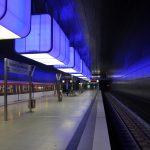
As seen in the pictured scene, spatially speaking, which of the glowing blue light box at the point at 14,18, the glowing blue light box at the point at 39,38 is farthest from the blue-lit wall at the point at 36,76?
the glowing blue light box at the point at 14,18

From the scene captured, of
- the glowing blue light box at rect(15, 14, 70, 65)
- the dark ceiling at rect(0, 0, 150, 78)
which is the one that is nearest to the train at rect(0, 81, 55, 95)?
the dark ceiling at rect(0, 0, 150, 78)

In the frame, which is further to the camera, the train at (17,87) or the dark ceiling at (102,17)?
the train at (17,87)

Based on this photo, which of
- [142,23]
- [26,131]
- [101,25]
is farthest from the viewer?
[101,25]

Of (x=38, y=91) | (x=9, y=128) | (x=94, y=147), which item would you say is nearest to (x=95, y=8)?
(x=9, y=128)

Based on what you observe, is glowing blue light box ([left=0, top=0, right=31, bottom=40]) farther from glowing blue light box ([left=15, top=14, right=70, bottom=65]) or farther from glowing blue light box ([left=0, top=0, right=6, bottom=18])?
glowing blue light box ([left=15, top=14, right=70, bottom=65])

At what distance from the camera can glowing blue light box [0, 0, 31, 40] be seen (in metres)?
5.66

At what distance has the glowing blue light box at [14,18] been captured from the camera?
566 centimetres

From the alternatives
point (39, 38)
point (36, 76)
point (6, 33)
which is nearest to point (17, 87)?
point (36, 76)

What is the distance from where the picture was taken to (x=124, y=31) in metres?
18.0

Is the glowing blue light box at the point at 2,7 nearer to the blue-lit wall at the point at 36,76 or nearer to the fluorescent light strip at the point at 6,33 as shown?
the fluorescent light strip at the point at 6,33

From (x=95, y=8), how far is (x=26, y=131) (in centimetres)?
681

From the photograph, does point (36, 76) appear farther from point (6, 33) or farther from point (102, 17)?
point (6, 33)

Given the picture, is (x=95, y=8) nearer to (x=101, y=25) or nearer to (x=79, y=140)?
(x=101, y=25)

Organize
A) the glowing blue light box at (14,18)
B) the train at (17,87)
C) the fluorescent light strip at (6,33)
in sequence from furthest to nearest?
the train at (17,87)
the fluorescent light strip at (6,33)
the glowing blue light box at (14,18)
